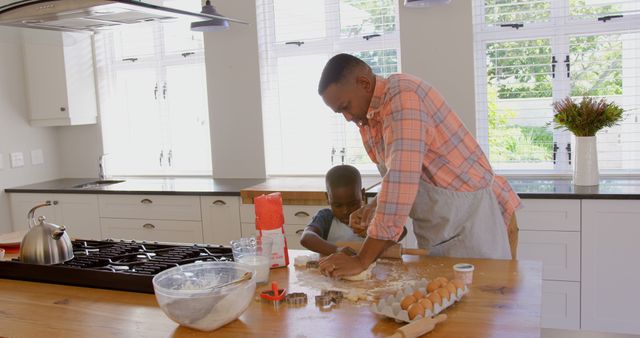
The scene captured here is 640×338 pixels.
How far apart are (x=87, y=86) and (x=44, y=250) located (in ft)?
9.39

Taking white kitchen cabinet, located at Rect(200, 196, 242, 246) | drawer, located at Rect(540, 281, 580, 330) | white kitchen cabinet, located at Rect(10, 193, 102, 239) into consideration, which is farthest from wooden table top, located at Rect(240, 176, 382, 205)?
white kitchen cabinet, located at Rect(10, 193, 102, 239)

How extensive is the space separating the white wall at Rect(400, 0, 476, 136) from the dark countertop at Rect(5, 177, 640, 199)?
1.87ft

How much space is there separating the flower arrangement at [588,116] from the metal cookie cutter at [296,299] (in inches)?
81.6

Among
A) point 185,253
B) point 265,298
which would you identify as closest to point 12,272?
point 185,253

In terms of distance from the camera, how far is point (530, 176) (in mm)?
3494

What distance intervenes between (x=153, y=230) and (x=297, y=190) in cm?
108

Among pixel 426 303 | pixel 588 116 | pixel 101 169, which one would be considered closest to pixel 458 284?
pixel 426 303

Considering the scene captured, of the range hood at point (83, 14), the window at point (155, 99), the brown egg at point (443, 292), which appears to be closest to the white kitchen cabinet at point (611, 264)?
the brown egg at point (443, 292)

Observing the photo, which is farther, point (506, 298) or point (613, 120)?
point (613, 120)

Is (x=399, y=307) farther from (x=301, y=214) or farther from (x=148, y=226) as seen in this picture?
(x=148, y=226)

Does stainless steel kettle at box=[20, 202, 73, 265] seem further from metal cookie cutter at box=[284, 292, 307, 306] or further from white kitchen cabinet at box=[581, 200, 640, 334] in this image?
white kitchen cabinet at box=[581, 200, 640, 334]

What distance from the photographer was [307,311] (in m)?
1.47

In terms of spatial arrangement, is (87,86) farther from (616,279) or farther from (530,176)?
(616,279)

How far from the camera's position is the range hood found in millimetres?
1775
